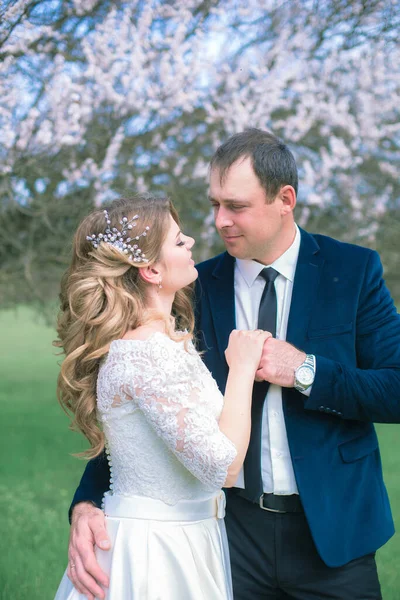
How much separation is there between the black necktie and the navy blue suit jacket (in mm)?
74

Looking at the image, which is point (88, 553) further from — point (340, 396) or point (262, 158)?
point (262, 158)

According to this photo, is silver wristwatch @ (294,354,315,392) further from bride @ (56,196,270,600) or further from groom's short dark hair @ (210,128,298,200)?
groom's short dark hair @ (210,128,298,200)

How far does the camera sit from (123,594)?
206cm

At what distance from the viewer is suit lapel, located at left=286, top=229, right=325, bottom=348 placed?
7.55 ft

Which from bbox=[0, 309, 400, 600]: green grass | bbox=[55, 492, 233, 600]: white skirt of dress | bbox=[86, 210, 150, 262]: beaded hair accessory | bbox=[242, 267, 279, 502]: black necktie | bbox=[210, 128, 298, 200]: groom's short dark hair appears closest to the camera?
bbox=[55, 492, 233, 600]: white skirt of dress

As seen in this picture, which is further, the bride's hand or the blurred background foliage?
the blurred background foliage

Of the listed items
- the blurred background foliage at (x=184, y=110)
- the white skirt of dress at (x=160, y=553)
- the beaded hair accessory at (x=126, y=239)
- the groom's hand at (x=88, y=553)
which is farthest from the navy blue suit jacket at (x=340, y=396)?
the blurred background foliage at (x=184, y=110)

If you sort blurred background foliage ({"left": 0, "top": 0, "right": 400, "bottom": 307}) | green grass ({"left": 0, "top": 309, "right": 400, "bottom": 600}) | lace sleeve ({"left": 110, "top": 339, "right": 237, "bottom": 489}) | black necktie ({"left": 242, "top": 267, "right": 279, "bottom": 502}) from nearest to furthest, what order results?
lace sleeve ({"left": 110, "top": 339, "right": 237, "bottom": 489}) < black necktie ({"left": 242, "top": 267, "right": 279, "bottom": 502}) < green grass ({"left": 0, "top": 309, "right": 400, "bottom": 600}) < blurred background foliage ({"left": 0, "top": 0, "right": 400, "bottom": 307})

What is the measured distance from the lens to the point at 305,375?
215 cm

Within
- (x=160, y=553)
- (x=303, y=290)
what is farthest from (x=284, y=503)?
(x=303, y=290)

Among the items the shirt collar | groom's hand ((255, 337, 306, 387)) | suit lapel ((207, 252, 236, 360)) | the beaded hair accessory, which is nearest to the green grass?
suit lapel ((207, 252, 236, 360))

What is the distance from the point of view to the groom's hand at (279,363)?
214 cm

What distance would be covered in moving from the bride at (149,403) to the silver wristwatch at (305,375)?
0.13 metres

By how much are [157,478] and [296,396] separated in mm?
496
